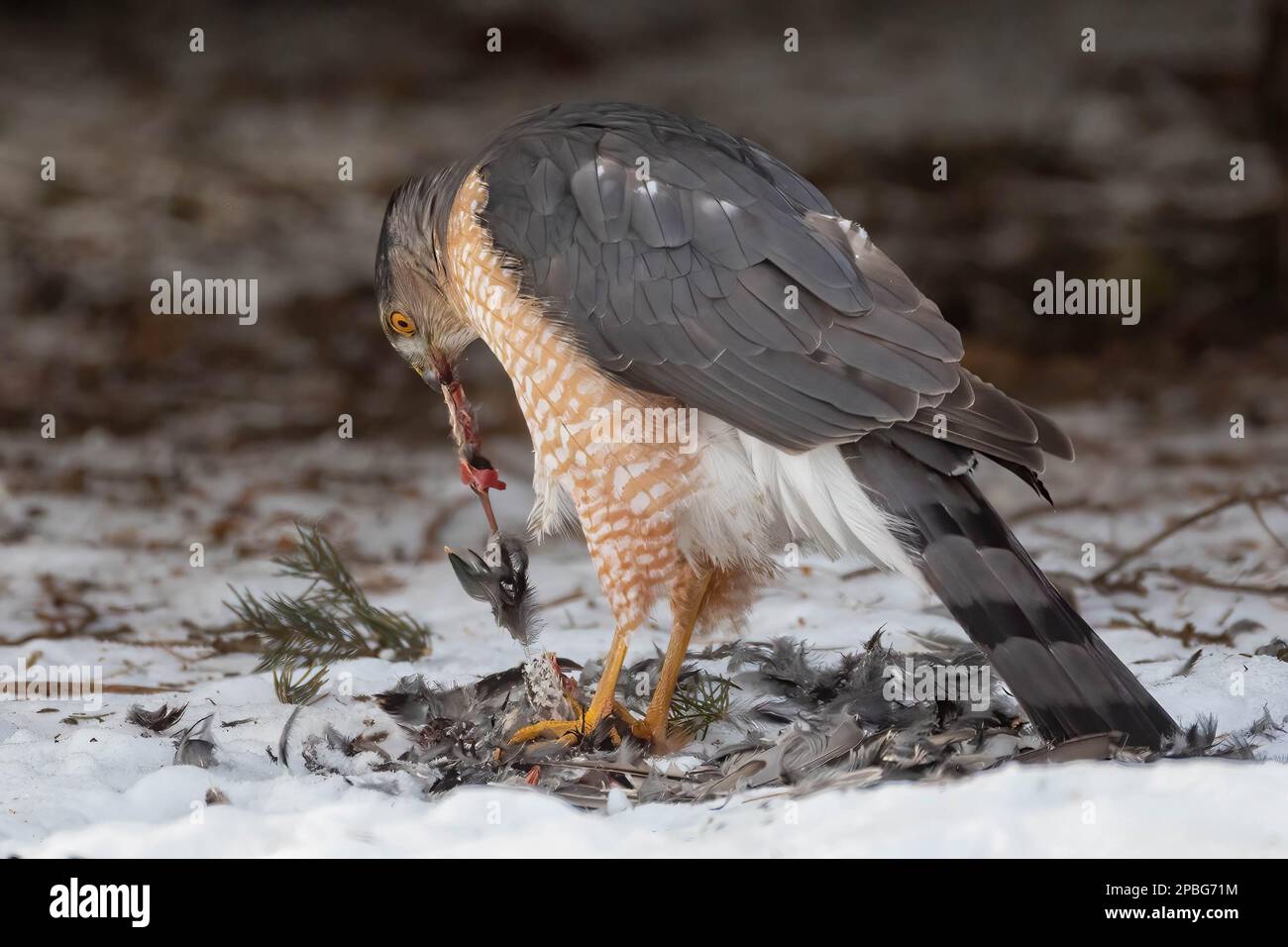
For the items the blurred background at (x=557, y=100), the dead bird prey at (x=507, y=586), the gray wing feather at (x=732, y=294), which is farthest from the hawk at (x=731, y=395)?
the blurred background at (x=557, y=100)

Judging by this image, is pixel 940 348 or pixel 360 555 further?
pixel 360 555

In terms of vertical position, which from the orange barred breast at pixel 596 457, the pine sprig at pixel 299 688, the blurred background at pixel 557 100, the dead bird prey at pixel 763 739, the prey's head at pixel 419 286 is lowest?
the dead bird prey at pixel 763 739

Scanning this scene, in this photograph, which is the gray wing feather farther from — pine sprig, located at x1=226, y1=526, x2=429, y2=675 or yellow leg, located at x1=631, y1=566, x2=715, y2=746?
pine sprig, located at x1=226, y1=526, x2=429, y2=675

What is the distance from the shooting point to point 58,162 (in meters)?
9.13

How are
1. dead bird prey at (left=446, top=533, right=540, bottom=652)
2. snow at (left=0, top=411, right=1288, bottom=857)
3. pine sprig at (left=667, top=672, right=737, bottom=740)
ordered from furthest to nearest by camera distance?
dead bird prey at (left=446, top=533, right=540, bottom=652) → pine sprig at (left=667, top=672, right=737, bottom=740) → snow at (left=0, top=411, right=1288, bottom=857)

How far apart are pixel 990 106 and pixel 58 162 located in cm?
623

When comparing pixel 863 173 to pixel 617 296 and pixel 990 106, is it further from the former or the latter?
pixel 617 296

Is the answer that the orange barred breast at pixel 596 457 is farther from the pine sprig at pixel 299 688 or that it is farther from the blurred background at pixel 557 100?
the blurred background at pixel 557 100

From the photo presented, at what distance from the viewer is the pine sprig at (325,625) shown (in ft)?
13.5

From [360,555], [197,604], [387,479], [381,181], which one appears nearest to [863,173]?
[381,181]

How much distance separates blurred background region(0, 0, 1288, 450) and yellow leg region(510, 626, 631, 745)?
164 inches

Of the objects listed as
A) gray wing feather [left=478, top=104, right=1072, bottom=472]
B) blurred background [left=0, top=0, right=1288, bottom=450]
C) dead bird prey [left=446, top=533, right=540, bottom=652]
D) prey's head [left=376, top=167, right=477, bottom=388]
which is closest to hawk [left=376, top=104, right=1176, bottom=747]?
gray wing feather [left=478, top=104, right=1072, bottom=472]

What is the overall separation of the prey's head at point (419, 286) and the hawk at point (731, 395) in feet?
0.88

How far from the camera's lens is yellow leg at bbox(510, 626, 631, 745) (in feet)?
11.0
